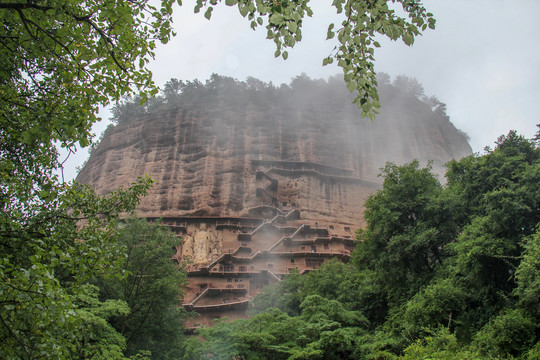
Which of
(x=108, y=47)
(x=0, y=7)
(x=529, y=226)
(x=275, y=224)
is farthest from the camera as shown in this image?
(x=275, y=224)

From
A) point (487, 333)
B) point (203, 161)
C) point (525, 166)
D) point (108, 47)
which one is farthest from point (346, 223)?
point (108, 47)

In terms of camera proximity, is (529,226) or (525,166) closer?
(529,226)

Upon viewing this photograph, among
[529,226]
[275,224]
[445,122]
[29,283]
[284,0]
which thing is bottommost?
[29,283]

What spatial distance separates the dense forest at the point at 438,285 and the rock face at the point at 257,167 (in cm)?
1502

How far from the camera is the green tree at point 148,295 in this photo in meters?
16.9

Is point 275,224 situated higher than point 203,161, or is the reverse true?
point 203,161

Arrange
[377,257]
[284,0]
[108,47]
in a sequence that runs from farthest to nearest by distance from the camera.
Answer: [377,257]
[108,47]
[284,0]

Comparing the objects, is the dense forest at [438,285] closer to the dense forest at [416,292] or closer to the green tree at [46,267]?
the dense forest at [416,292]

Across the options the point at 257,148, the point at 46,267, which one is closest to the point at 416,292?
the point at 46,267

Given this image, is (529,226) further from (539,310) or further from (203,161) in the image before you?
(203,161)

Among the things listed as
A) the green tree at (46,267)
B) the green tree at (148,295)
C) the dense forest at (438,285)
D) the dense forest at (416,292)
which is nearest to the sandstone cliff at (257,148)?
the dense forest at (416,292)

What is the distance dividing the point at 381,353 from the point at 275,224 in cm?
2900

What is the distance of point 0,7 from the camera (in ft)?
12.8

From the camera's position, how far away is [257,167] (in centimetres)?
4869
